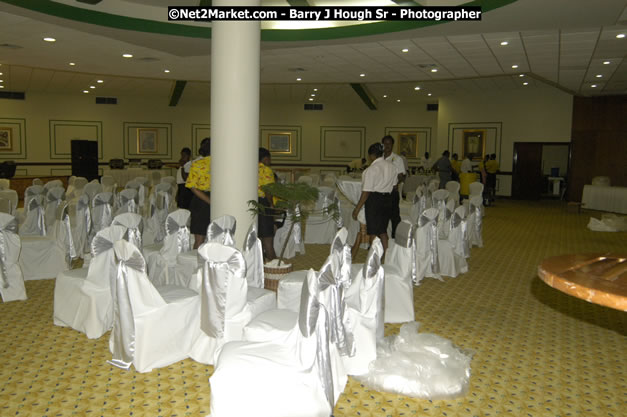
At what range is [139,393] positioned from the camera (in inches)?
128

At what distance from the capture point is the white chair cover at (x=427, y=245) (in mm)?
6207

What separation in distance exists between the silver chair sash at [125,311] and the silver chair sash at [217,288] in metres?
0.47

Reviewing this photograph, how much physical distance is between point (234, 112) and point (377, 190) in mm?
1948

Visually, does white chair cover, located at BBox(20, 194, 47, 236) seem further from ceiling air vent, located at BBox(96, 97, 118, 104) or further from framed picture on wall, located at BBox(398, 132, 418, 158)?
framed picture on wall, located at BBox(398, 132, 418, 158)

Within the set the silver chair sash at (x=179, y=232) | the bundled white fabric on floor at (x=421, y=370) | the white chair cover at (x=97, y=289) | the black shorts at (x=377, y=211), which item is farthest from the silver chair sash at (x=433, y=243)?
the white chair cover at (x=97, y=289)

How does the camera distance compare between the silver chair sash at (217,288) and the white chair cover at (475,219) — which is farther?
the white chair cover at (475,219)

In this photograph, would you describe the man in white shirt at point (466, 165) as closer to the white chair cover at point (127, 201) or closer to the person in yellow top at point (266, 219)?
the person in yellow top at point (266, 219)

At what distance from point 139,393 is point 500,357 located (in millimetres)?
2727

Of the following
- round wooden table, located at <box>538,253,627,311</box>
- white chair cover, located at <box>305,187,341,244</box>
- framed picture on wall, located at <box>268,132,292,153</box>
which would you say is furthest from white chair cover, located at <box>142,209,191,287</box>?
framed picture on wall, located at <box>268,132,292,153</box>

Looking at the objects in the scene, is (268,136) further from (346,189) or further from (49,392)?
(49,392)

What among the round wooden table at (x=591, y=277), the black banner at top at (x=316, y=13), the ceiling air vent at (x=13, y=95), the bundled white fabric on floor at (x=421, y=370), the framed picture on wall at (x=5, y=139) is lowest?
the bundled white fabric on floor at (x=421, y=370)

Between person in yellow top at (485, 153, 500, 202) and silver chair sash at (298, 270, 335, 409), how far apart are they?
14.2 metres

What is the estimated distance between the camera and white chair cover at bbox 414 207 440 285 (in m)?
6.21

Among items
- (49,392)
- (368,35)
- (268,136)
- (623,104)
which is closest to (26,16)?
(368,35)
